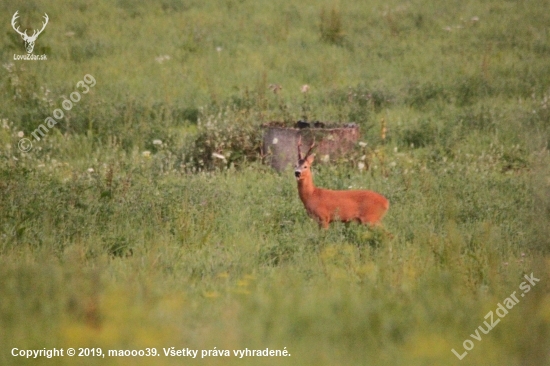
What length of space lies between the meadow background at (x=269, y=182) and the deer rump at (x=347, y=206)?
0.19 metres

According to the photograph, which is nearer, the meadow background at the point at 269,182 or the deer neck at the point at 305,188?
the meadow background at the point at 269,182

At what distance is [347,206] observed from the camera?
684 cm

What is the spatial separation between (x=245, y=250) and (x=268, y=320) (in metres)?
2.07

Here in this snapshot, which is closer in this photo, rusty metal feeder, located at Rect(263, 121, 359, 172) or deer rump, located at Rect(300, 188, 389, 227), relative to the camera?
deer rump, located at Rect(300, 188, 389, 227)

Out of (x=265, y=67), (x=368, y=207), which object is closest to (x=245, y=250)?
(x=368, y=207)

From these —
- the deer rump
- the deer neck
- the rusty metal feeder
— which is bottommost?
the deer rump

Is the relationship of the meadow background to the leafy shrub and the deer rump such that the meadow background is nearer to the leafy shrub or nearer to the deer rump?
the leafy shrub

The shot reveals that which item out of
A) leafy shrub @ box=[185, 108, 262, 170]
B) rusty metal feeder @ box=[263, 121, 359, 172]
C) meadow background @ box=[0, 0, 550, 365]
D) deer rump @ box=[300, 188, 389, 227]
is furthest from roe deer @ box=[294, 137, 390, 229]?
A: leafy shrub @ box=[185, 108, 262, 170]

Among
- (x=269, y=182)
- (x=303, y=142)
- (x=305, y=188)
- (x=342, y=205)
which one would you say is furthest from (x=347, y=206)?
(x=303, y=142)

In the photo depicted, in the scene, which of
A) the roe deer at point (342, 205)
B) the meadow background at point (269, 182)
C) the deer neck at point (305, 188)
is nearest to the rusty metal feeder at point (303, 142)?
the meadow background at point (269, 182)

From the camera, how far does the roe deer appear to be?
6.75 meters

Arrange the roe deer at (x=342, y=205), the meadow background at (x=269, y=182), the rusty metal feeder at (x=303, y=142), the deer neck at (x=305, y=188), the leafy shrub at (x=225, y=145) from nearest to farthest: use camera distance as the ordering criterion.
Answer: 1. the meadow background at (x=269, y=182)
2. the roe deer at (x=342, y=205)
3. the deer neck at (x=305, y=188)
4. the rusty metal feeder at (x=303, y=142)
5. the leafy shrub at (x=225, y=145)

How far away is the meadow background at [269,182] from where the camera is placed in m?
3.88

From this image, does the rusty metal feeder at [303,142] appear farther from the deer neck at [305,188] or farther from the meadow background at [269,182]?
the deer neck at [305,188]
